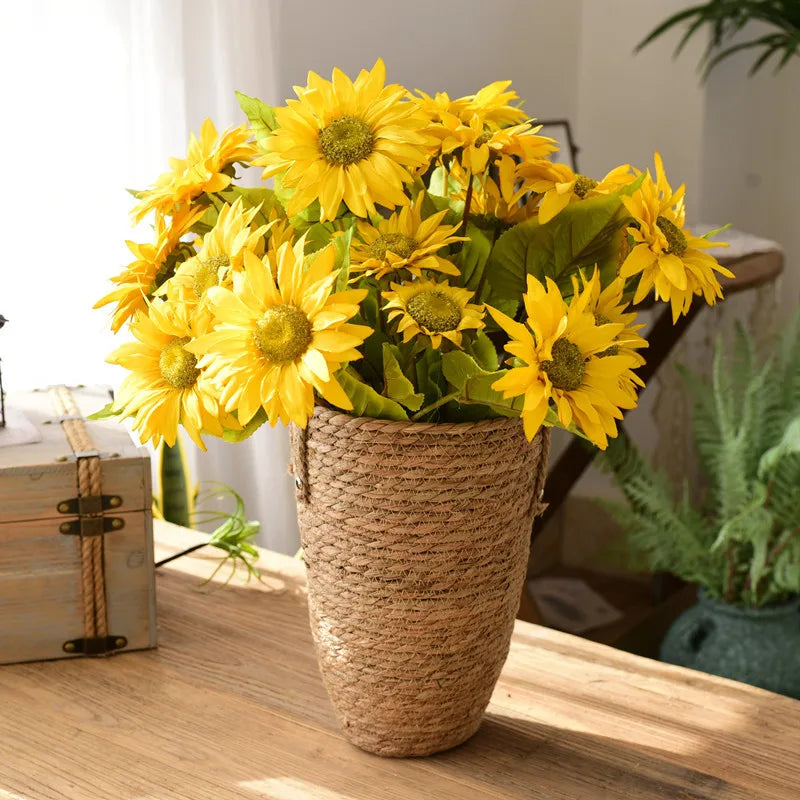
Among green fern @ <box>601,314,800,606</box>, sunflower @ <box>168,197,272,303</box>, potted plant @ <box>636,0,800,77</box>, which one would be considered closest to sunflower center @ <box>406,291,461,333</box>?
sunflower @ <box>168,197,272,303</box>

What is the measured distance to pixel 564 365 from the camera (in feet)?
1.95

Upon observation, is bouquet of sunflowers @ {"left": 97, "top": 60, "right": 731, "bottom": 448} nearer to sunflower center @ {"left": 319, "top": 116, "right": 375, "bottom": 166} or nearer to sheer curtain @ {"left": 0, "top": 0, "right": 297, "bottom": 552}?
sunflower center @ {"left": 319, "top": 116, "right": 375, "bottom": 166}

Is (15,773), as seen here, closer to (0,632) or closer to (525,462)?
(0,632)

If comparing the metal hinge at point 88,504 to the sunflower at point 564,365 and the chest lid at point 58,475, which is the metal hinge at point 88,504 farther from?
the sunflower at point 564,365

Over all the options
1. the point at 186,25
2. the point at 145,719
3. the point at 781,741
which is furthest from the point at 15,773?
the point at 186,25

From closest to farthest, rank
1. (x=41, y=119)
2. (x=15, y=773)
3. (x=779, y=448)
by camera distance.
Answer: (x=15, y=773)
(x=41, y=119)
(x=779, y=448)

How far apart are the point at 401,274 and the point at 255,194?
0.13 metres

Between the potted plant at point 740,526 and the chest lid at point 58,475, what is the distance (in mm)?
1190

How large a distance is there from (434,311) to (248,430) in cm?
15

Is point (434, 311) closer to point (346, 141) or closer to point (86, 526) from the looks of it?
point (346, 141)

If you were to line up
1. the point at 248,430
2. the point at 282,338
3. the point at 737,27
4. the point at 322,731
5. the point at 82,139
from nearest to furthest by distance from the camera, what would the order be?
the point at 282,338, the point at 248,430, the point at 322,731, the point at 82,139, the point at 737,27

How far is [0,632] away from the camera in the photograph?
36.2 inches

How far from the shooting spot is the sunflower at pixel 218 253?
0.64 metres

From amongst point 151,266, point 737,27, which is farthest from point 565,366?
point 737,27
